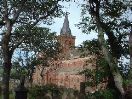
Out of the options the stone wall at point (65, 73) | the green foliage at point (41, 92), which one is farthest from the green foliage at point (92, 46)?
the stone wall at point (65, 73)

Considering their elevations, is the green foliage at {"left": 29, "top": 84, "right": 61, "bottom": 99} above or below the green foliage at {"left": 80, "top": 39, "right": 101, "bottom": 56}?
below

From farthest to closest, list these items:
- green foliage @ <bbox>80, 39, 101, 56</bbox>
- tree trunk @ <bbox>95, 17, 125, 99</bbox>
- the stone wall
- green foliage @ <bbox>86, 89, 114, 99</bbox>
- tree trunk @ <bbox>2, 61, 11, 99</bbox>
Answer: the stone wall, green foliage @ <bbox>80, 39, 101, 56</bbox>, green foliage @ <bbox>86, 89, 114, 99</bbox>, tree trunk @ <bbox>2, 61, 11, 99</bbox>, tree trunk @ <bbox>95, 17, 125, 99</bbox>

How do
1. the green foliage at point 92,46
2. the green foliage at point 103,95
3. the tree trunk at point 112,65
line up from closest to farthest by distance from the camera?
1. the tree trunk at point 112,65
2. the green foliage at point 103,95
3. the green foliage at point 92,46

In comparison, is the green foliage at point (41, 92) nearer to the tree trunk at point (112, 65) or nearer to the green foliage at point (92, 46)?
the green foliage at point (92, 46)

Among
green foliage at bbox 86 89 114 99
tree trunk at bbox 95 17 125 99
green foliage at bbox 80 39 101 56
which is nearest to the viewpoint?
tree trunk at bbox 95 17 125 99

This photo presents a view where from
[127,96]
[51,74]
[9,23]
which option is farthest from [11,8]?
[51,74]

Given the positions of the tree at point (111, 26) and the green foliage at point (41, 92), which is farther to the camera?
the green foliage at point (41, 92)

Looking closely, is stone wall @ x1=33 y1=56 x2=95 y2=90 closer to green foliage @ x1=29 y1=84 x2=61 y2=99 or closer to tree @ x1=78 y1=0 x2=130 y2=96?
green foliage @ x1=29 y1=84 x2=61 y2=99

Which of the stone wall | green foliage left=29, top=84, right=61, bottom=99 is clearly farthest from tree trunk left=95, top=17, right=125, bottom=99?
the stone wall

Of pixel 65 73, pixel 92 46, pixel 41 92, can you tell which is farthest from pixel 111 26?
pixel 65 73

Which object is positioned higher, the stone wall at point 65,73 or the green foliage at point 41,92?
the stone wall at point 65,73

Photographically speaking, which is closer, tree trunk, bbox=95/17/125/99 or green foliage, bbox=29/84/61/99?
tree trunk, bbox=95/17/125/99

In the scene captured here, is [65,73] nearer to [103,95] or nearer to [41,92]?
[41,92]

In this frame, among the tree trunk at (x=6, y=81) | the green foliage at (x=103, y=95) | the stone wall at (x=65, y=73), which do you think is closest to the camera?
the tree trunk at (x=6, y=81)
